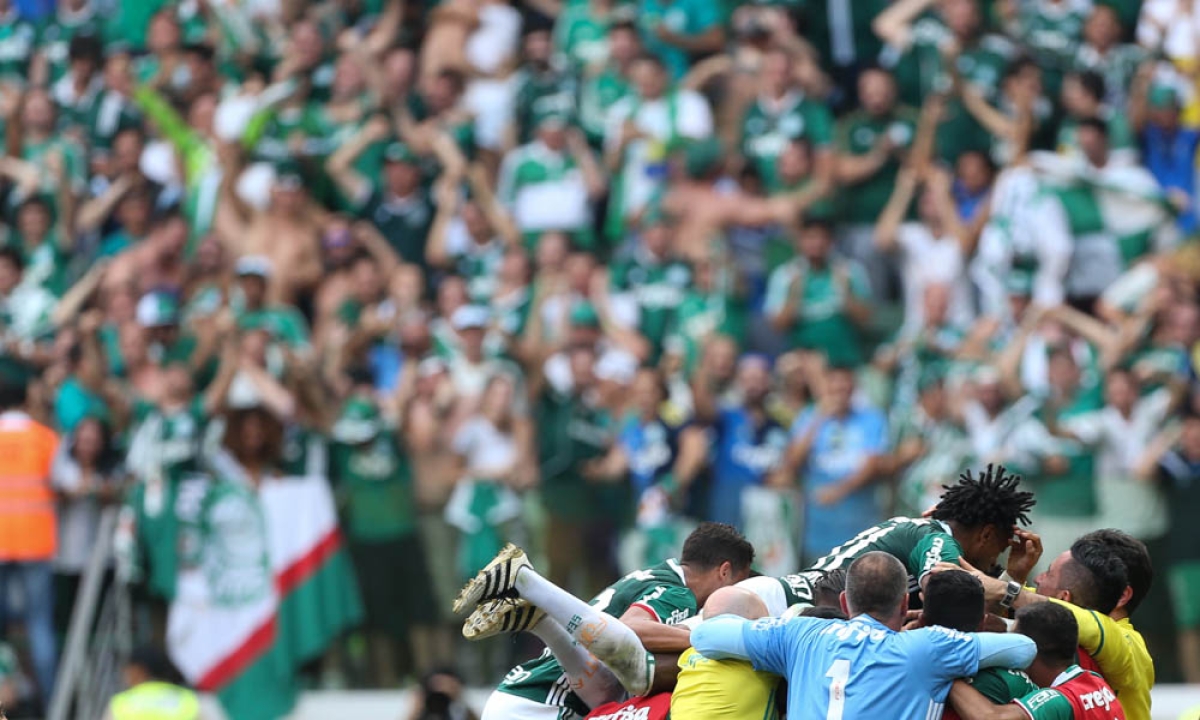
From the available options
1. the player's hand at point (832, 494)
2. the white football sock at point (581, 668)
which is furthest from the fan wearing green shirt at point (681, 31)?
the white football sock at point (581, 668)

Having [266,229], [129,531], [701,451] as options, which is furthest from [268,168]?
[701,451]

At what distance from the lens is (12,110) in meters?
18.4

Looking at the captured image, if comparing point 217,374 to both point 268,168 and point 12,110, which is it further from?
point 12,110

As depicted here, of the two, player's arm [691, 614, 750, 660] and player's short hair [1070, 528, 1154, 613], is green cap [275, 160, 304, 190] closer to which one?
player's short hair [1070, 528, 1154, 613]

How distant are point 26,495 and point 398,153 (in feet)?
12.9

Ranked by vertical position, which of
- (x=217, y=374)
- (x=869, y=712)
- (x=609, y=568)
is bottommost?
(x=609, y=568)

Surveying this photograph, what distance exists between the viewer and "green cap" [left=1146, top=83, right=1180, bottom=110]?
15258mm

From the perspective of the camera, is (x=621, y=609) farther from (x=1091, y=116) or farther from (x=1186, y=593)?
(x=1091, y=116)

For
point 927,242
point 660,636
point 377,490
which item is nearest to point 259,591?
point 377,490

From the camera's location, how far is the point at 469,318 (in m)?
15.2

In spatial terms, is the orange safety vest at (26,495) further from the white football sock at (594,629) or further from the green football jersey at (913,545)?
the green football jersey at (913,545)

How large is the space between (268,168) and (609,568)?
5015 mm

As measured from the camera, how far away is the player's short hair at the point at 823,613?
7.94m

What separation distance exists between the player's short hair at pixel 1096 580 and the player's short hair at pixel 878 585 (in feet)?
3.52
